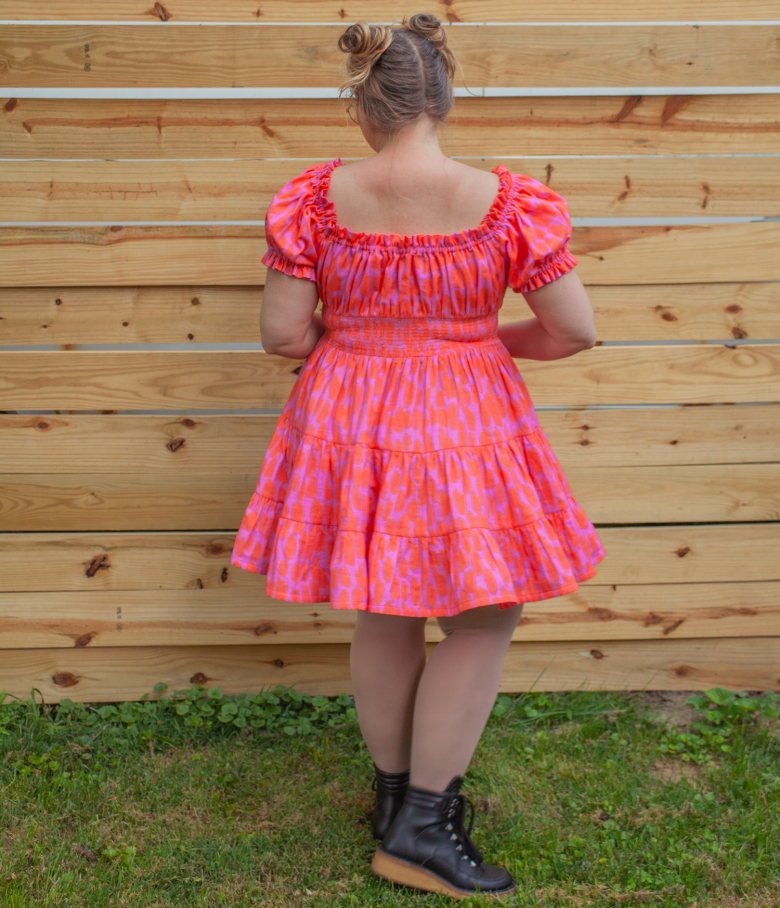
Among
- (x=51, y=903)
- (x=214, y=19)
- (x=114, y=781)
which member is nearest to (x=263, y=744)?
(x=114, y=781)

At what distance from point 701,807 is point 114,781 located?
5.32ft

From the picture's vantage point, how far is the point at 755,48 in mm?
2244

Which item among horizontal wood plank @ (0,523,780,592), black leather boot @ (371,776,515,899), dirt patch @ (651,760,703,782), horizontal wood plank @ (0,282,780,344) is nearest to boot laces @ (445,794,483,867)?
black leather boot @ (371,776,515,899)

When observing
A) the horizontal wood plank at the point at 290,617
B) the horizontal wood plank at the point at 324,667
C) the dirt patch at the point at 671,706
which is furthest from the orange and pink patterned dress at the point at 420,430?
the dirt patch at the point at 671,706

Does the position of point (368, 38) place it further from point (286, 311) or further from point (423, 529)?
point (423, 529)

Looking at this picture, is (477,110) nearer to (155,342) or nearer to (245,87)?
(245,87)

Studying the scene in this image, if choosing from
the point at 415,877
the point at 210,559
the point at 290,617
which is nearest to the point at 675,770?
the point at 415,877

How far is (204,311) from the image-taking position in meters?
2.34

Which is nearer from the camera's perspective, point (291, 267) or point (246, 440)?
point (291, 267)

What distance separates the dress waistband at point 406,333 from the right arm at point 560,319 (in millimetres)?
128

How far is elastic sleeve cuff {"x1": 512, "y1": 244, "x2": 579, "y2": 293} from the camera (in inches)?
63.3

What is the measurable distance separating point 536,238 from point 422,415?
1.38 ft

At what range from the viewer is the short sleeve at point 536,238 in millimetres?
1588

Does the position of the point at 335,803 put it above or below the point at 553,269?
below
